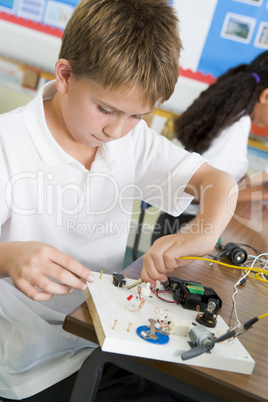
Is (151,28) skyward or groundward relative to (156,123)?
skyward

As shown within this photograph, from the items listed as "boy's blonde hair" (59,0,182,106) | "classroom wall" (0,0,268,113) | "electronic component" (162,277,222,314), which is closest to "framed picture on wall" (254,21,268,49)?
"classroom wall" (0,0,268,113)

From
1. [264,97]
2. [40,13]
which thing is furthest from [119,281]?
[40,13]

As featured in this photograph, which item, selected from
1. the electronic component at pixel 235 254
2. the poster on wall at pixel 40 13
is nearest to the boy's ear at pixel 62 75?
the electronic component at pixel 235 254

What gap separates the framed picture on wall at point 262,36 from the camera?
286cm

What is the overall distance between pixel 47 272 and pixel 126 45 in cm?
42

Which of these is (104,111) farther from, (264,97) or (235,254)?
(264,97)

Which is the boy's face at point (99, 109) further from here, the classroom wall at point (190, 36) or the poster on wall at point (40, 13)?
the poster on wall at point (40, 13)

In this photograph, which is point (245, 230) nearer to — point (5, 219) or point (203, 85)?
point (5, 219)

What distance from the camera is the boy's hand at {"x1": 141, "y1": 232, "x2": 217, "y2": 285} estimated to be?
75cm

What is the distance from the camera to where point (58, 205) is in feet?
3.18

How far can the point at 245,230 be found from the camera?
1.26 metres

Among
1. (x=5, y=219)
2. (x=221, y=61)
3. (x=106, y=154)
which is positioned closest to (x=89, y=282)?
(x=5, y=219)

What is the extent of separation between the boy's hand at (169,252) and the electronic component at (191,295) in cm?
2

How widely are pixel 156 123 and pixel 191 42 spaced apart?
631 millimetres
